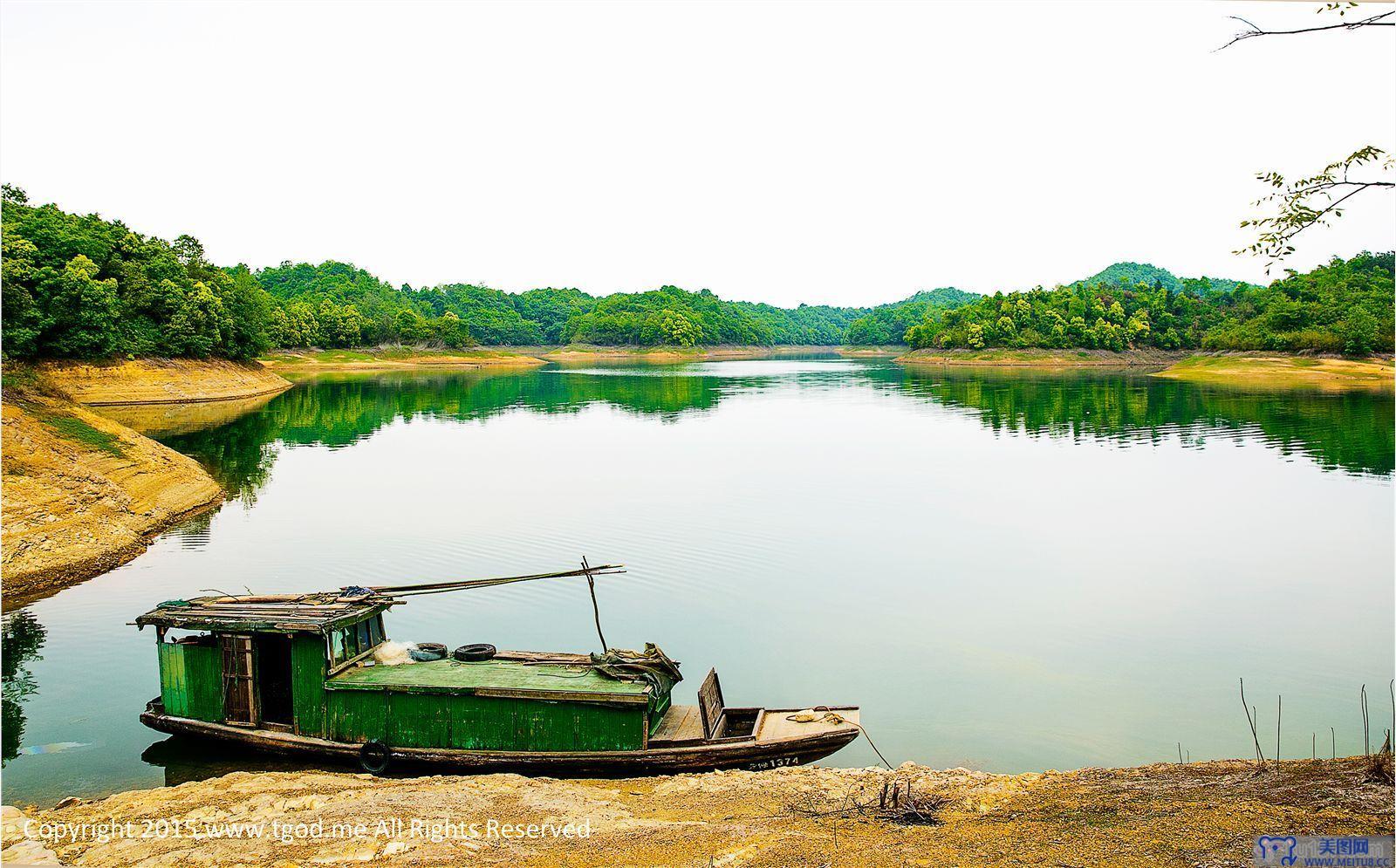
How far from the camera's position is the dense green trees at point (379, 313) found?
2040 inches

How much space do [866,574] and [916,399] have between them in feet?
168

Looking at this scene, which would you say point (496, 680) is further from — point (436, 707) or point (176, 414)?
point (176, 414)

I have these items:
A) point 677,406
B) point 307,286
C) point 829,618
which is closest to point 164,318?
point 677,406

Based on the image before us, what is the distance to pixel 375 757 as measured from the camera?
11664mm

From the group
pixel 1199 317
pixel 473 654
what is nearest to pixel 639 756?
pixel 473 654

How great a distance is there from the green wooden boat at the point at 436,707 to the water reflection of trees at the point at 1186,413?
3214cm

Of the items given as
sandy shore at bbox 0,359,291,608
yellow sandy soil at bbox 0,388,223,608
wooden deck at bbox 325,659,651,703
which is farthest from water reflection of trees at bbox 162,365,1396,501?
wooden deck at bbox 325,659,651,703

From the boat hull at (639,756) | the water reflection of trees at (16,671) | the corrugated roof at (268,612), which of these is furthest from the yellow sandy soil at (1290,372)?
the water reflection of trees at (16,671)

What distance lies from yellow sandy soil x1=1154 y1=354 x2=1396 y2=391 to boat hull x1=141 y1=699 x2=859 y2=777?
78.2 meters

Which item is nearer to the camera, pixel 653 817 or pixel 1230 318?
pixel 653 817

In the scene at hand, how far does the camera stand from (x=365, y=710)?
11.8m

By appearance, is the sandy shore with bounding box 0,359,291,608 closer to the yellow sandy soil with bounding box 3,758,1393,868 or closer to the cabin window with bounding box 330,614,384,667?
the cabin window with bounding box 330,614,384,667

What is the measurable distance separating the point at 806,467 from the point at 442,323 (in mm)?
111158

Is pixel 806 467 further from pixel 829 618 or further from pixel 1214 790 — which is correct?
pixel 1214 790
